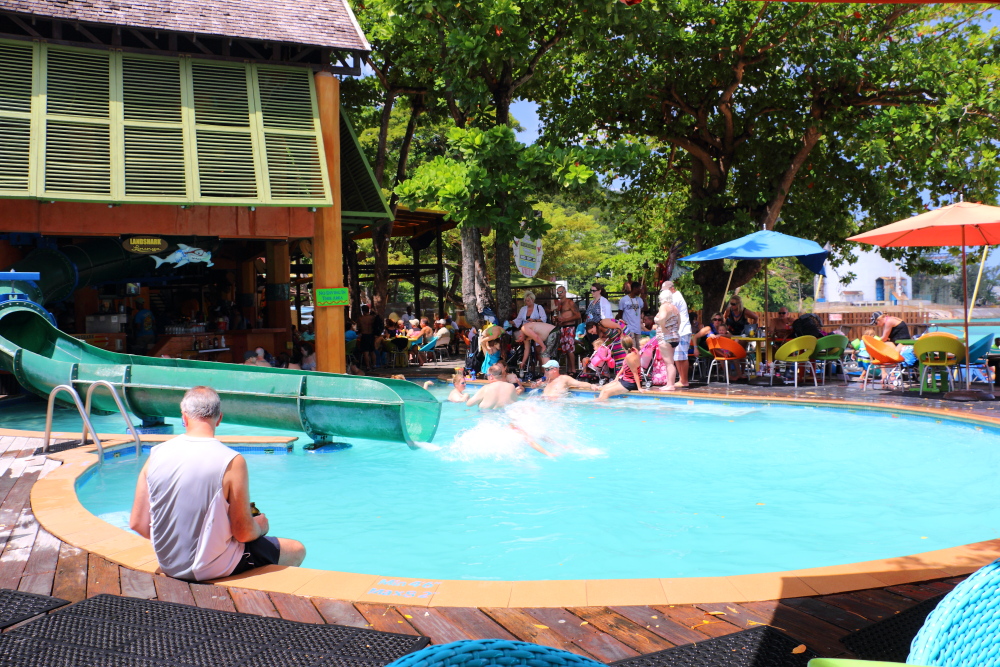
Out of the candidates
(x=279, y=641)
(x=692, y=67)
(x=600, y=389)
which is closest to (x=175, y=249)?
(x=600, y=389)

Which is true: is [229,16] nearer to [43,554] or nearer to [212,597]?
[43,554]

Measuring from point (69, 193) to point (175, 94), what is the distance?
8.46ft

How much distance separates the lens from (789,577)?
3.91 meters

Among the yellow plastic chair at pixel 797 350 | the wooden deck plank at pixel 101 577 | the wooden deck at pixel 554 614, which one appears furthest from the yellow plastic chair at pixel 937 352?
the wooden deck plank at pixel 101 577

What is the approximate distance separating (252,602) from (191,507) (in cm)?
58

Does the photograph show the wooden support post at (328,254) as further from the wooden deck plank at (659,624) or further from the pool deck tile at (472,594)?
the wooden deck plank at (659,624)

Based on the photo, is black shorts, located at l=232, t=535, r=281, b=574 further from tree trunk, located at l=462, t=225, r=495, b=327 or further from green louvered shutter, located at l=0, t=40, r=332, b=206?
tree trunk, located at l=462, t=225, r=495, b=327

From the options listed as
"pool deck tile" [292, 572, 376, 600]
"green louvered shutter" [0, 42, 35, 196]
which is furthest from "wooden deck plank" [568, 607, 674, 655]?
"green louvered shutter" [0, 42, 35, 196]

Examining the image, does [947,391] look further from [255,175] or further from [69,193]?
[69,193]

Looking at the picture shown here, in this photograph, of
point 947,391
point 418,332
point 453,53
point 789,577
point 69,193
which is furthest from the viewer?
point 418,332

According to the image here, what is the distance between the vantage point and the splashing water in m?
9.39

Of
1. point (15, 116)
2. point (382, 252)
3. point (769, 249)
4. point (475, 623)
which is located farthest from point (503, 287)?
point (475, 623)

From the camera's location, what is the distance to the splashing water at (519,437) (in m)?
9.39

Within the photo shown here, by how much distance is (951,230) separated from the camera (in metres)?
11.5
